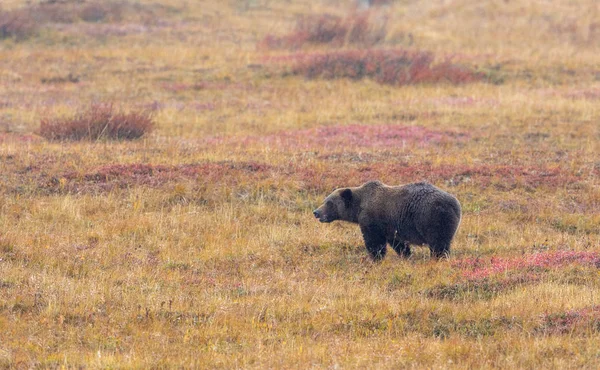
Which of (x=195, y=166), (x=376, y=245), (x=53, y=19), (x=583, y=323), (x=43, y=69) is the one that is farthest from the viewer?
(x=53, y=19)

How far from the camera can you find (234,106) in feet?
84.5

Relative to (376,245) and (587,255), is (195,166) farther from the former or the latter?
(587,255)

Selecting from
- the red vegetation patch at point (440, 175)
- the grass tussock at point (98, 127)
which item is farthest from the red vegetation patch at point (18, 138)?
the red vegetation patch at point (440, 175)

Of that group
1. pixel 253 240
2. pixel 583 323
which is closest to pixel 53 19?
pixel 253 240

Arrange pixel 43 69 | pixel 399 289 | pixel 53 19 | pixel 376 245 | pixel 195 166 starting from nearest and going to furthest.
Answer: pixel 399 289 < pixel 376 245 < pixel 195 166 < pixel 43 69 < pixel 53 19

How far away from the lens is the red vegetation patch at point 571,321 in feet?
28.1

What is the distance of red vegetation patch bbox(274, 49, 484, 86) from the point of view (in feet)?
94.5

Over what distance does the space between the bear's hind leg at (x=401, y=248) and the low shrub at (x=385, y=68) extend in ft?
55.9

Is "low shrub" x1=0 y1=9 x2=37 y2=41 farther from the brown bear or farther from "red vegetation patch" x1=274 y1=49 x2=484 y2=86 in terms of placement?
the brown bear

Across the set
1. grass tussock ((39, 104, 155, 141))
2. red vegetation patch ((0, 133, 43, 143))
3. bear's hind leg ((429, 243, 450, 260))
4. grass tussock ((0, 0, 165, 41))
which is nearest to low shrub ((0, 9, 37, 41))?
grass tussock ((0, 0, 165, 41))

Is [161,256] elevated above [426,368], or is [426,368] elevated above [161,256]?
[426,368]

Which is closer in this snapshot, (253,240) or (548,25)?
(253,240)

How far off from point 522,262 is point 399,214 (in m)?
1.86

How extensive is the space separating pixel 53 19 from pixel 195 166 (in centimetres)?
2481
